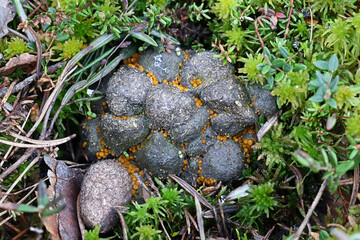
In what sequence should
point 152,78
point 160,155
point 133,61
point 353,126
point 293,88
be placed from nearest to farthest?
point 353,126 → point 293,88 → point 160,155 → point 152,78 → point 133,61

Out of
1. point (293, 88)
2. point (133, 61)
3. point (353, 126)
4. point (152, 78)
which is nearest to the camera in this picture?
point (353, 126)

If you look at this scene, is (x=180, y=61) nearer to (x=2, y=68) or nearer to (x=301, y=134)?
(x=301, y=134)

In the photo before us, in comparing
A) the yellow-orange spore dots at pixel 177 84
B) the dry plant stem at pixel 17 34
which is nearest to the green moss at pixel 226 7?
the yellow-orange spore dots at pixel 177 84

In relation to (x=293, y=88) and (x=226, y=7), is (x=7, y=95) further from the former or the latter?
(x=293, y=88)

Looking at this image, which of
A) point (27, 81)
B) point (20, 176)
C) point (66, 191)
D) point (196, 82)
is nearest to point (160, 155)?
point (196, 82)

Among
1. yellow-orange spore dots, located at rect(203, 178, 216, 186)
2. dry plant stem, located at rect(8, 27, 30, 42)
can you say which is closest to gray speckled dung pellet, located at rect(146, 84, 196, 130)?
yellow-orange spore dots, located at rect(203, 178, 216, 186)

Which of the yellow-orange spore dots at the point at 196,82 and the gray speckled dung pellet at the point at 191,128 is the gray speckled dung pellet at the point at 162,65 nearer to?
the yellow-orange spore dots at the point at 196,82

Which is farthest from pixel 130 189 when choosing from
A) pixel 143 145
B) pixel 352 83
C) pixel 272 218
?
pixel 352 83
